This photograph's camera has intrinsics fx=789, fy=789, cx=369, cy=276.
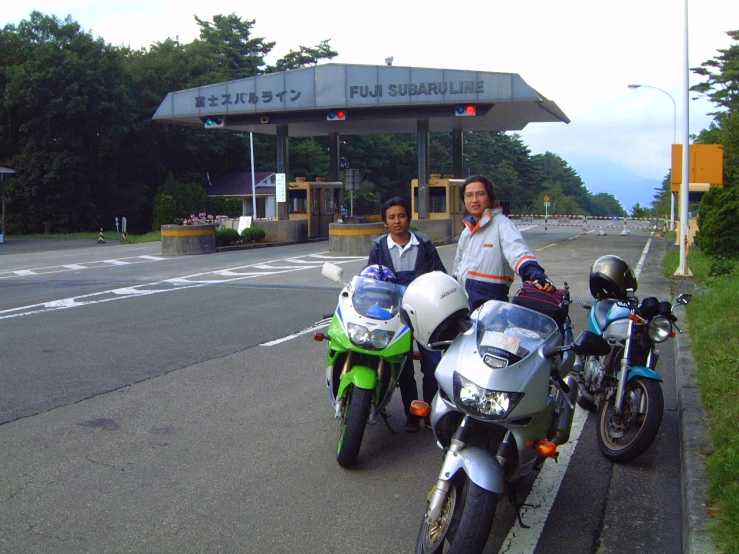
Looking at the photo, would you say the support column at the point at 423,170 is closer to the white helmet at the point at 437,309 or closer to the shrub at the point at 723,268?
the shrub at the point at 723,268

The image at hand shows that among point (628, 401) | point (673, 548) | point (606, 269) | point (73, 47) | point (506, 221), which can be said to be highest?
point (73, 47)

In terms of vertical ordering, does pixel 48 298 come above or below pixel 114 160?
below

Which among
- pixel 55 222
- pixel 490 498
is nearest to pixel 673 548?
pixel 490 498

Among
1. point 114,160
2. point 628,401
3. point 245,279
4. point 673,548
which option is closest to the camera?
point 673,548

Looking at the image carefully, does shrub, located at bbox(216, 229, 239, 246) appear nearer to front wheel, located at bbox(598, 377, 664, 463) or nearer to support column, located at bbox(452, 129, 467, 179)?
support column, located at bbox(452, 129, 467, 179)

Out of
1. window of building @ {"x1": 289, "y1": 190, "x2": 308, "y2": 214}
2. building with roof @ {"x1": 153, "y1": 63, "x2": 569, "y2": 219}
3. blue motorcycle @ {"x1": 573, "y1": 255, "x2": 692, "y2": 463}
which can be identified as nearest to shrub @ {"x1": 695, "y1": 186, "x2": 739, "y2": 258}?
blue motorcycle @ {"x1": 573, "y1": 255, "x2": 692, "y2": 463}

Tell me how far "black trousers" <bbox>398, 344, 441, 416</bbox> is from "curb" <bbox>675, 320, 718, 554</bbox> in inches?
65.6

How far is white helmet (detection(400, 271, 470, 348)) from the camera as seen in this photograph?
3873 mm

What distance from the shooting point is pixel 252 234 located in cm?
2850

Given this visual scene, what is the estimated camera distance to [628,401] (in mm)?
5172

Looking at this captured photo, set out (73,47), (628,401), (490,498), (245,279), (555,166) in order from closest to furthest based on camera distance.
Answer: (490,498) → (628,401) → (245,279) → (73,47) → (555,166)

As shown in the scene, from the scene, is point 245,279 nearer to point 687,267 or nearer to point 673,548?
point 687,267

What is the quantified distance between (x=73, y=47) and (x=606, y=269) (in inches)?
1757

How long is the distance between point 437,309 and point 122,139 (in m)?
47.1
